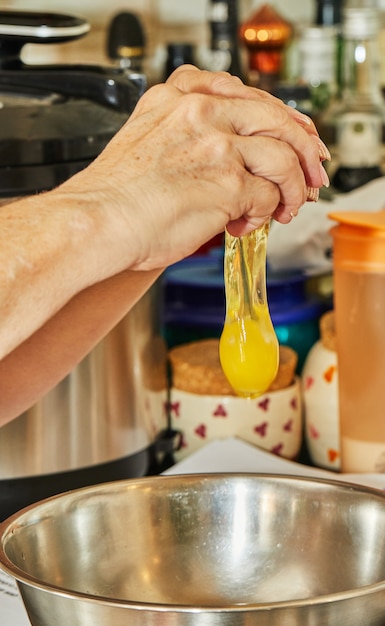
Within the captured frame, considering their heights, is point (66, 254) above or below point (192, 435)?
above

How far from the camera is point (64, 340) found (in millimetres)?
707

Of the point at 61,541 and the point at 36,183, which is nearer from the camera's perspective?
the point at 61,541

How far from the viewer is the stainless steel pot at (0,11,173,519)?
0.77m

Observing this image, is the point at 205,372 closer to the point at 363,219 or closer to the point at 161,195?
A: the point at 363,219

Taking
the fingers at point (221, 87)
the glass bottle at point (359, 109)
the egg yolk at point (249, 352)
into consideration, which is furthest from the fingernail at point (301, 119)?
the glass bottle at point (359, 109)

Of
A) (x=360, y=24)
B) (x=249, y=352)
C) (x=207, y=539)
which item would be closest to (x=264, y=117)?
(x=249, y=352)

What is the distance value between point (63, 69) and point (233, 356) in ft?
1.07

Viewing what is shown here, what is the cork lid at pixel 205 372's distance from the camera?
940 millimetres

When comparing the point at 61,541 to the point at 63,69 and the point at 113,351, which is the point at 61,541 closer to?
the point at 113,351

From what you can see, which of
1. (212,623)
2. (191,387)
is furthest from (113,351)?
(212,623)

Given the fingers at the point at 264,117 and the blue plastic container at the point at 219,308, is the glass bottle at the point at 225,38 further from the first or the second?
the fingers at the point at 264,117

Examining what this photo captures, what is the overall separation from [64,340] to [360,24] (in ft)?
2.57

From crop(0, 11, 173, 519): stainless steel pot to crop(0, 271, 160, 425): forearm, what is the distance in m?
0.10

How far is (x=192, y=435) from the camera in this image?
3.14 feet
